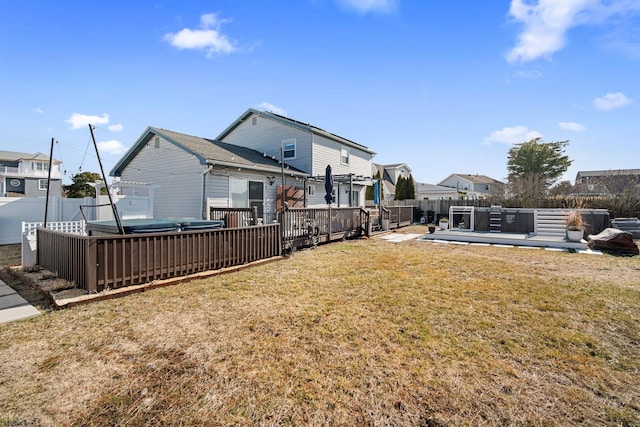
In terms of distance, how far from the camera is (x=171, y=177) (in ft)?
40.2

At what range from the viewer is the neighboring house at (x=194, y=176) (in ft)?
35.8

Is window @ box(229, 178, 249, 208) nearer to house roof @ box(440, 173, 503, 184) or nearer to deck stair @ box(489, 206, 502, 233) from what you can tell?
deck stair @ box(489, 206, 502, 233)

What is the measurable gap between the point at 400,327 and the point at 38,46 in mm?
13173

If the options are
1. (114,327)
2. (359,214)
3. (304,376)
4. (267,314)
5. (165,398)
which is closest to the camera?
(165,398)

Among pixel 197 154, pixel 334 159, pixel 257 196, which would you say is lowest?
pixel 257 196

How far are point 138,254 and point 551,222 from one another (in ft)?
48.5

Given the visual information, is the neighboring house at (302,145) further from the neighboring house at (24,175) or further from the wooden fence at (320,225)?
the neighboring house at (24,175)

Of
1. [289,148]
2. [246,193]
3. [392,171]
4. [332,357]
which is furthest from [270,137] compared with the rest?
[392,171]

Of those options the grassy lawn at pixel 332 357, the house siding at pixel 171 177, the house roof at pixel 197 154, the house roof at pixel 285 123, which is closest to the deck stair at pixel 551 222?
the grassy lawn at pixel 332 357

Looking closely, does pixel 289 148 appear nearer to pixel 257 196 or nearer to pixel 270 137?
pixel 270 137

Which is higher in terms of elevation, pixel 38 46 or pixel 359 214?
Result: pixel 38 46

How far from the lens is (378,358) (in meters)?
2.83

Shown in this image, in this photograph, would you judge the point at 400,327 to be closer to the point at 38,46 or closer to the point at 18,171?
the point at 38,46

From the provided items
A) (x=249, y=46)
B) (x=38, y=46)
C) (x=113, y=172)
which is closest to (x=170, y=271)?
(x=249, y=46)
